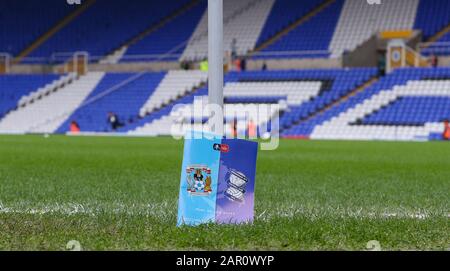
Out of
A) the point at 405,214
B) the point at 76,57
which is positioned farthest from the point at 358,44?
the point at 405,214

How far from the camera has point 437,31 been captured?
116 feet

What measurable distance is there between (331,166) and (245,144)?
29.9ft

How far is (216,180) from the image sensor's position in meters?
5.39

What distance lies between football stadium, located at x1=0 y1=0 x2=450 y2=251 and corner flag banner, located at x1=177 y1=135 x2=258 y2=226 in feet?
0.05

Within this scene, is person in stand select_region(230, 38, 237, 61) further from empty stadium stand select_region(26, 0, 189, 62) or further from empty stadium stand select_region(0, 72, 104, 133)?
empty stadium stand select_region(0, 72, 104, 133)

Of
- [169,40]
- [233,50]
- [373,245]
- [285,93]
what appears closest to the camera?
[373,245]

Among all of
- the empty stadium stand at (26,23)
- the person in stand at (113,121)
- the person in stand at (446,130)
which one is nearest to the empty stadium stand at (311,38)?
the person in stand at (113,121)

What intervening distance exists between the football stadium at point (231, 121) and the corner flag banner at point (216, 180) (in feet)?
0.05

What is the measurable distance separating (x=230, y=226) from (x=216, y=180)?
305mm

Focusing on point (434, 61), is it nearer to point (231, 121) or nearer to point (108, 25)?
point (231, 121)

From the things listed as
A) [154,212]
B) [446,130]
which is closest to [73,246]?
[154,212]

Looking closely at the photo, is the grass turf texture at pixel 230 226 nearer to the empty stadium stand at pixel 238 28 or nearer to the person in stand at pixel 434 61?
the person in stand at pixel 434 61

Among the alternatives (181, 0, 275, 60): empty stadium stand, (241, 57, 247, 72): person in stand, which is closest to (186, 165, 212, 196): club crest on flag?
(241, 57, 247, 72): person in stand
